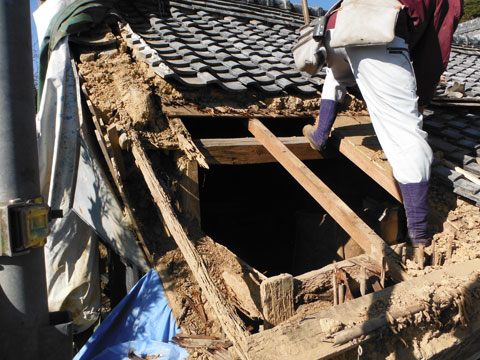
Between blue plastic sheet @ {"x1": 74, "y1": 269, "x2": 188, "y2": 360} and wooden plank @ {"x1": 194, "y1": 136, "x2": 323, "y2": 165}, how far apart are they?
1028 mm

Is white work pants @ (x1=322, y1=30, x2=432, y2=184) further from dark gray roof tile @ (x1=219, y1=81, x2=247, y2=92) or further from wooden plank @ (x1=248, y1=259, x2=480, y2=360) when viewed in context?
dark gray roof tile @ (x1=219, y1=81, x2=247, y2=92)

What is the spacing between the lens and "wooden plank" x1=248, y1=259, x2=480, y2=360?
1.35m

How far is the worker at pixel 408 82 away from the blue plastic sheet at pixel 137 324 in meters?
1.59

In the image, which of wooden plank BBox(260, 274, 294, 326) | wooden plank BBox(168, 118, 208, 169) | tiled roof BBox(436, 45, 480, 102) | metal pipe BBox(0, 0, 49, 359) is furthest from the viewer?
tiled roof BBox(436, 45, 480, 102)

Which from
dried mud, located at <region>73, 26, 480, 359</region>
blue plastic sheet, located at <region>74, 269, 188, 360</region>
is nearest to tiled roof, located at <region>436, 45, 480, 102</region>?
dried mud, located at <region>73, 26, 480, 359</region>

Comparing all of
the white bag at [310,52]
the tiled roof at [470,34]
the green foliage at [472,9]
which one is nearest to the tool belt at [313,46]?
the white bag at [310,52]

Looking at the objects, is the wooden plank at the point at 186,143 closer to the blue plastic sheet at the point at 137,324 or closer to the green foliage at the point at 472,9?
the blue plastic sheet at the point at 137,324

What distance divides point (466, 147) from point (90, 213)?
343cm

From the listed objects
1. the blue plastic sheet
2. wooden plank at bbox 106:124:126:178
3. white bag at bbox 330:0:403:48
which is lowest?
the blue plastic sheet

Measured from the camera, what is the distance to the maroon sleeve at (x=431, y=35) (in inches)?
95.7

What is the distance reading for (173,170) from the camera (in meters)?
2.64

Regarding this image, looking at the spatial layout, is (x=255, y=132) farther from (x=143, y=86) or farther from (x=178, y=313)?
(x=178, y=313)

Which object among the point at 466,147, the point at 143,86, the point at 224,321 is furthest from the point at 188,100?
the point at 466,147

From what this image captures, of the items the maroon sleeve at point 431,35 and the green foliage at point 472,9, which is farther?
the green foliage at point 472,9
